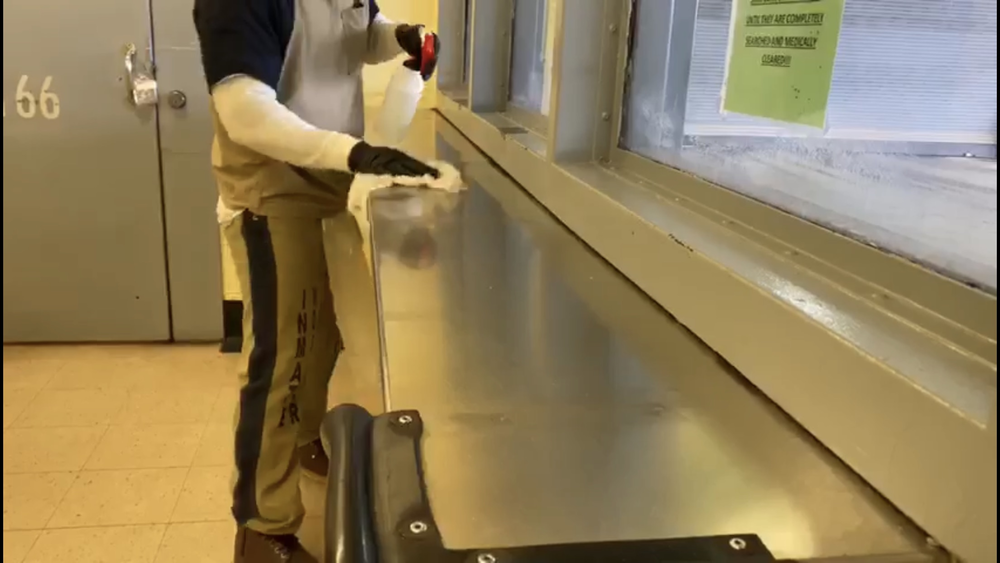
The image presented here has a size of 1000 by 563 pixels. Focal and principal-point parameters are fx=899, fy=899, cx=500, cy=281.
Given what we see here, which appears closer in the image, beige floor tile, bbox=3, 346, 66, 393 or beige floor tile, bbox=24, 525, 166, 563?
beige floor tile, bbox=24, 525, 166, 563

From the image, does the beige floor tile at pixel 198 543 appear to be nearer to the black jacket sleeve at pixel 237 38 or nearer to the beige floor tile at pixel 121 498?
the beige floor tile at pixel 121 498

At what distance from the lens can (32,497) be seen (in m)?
2.25

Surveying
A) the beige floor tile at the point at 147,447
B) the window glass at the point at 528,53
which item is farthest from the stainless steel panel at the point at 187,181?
the window glass at the point at 528,53

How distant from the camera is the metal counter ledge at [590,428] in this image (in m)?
0.54

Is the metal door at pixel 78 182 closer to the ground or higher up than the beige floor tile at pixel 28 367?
higher up

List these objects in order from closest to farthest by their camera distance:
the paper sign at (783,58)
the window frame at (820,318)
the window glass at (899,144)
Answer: the window frame at (820,318) < the window glass at (899,144) < the paper sign at (783,58)

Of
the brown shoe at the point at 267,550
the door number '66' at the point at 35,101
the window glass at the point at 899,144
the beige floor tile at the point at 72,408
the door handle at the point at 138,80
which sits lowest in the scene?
the beige floor tile at the point at 72,408

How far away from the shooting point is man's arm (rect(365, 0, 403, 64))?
190 centimetres

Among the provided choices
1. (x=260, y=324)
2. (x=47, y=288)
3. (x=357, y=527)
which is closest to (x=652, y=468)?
(x=357, y=527)

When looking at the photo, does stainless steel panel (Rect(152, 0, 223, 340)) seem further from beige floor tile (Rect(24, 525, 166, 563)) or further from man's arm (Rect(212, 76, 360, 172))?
man's arm (Rect(212, 76, 360, 172))

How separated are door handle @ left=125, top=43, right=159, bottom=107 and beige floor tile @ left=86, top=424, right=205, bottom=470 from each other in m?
1.11

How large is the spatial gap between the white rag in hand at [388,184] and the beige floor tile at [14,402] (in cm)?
162

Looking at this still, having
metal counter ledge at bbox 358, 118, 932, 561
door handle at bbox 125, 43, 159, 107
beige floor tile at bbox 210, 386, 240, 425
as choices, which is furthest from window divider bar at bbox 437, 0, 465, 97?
metal counter ledge at bbox 358, 118, 932, 561

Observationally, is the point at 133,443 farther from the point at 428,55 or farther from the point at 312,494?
the point at 428,55
